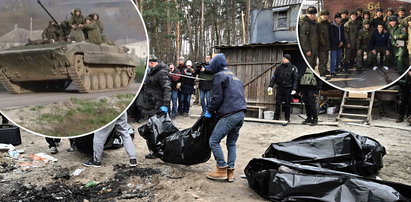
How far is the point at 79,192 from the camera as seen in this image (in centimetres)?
377

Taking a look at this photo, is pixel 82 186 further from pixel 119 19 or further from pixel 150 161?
pixel 119 19

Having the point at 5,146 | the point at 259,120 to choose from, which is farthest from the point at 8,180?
the point at 259,120

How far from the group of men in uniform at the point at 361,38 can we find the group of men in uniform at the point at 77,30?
5.91ft

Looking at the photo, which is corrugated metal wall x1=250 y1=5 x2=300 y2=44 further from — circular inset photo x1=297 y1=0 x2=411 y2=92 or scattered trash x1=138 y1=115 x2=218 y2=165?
circular inset photo x1=297 y1=0 x2=411 y2=92

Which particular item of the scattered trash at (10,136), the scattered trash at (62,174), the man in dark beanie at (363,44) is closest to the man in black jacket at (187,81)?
the scattered trash at (10,136)

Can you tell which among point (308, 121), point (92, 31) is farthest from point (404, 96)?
point (92, 31)

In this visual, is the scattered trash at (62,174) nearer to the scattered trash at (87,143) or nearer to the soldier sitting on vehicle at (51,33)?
the scattered trash at (87,143)

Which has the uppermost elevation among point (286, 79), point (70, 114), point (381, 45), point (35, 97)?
point (381, 45)

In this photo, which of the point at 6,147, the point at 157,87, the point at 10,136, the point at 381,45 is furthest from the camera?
the point at 10,136

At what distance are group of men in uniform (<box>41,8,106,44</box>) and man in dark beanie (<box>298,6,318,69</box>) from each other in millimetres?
1723

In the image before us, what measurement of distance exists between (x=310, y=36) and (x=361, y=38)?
1.38 feet

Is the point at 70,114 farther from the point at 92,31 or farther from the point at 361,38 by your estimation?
the point at 361,38

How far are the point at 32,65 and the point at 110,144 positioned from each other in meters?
3.08

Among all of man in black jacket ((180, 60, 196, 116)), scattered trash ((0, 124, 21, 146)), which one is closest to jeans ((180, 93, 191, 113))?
man in black jacket ((180, 60, 196, 116))
